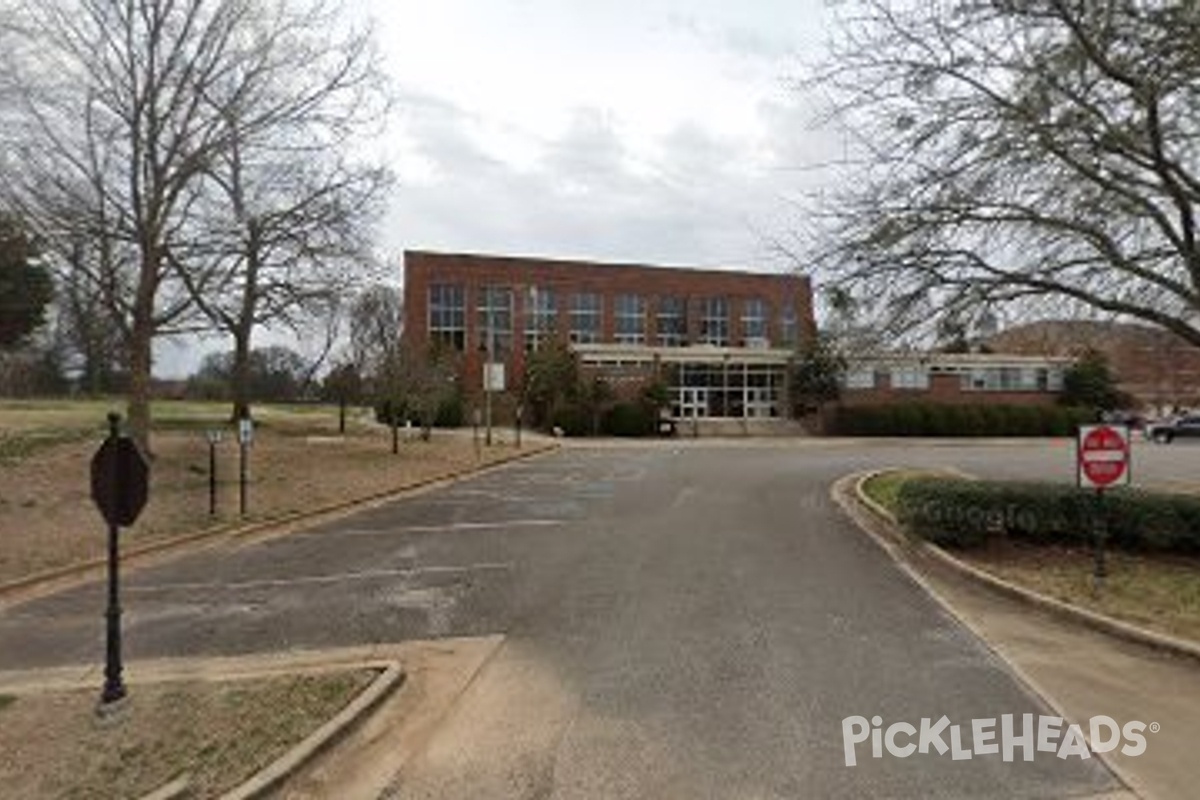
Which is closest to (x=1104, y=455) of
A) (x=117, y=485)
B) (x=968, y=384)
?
(x=117, y=485)

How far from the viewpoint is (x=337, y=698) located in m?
8.30

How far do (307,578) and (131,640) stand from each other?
321 centimetres

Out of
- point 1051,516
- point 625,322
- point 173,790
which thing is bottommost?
point 173,790

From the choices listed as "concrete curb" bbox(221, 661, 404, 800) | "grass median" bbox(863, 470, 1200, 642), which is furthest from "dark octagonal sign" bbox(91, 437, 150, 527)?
"grass median" bbox(863, 470, 1200, 642)

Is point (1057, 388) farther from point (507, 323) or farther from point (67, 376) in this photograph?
point (67, 376)

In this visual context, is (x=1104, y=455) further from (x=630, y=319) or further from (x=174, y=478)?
(x=630, y=319)

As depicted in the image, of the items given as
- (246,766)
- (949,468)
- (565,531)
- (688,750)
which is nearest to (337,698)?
(246,766)

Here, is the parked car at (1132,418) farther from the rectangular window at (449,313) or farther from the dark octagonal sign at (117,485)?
the dark octagonal sign at (117,485)

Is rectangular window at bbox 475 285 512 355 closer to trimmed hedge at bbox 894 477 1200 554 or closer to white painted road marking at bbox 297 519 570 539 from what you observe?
white painted road marking at bbox 297 519 570 539

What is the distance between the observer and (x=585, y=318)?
72.3 m

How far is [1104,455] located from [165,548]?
13.5 metres

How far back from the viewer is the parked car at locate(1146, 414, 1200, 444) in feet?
169

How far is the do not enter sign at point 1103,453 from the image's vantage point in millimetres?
11836

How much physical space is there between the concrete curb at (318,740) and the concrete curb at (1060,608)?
640cm
